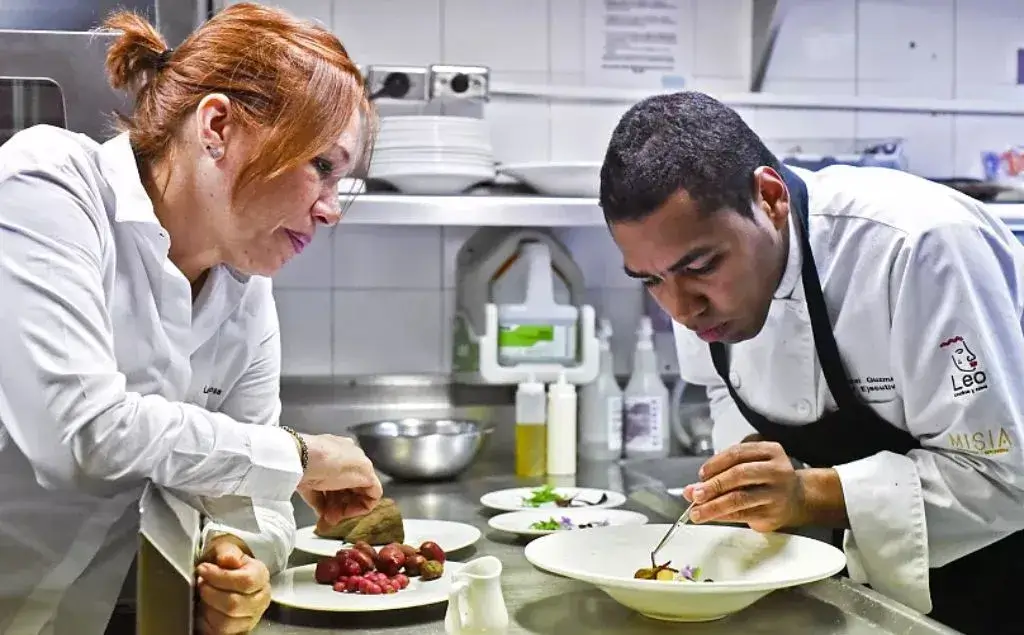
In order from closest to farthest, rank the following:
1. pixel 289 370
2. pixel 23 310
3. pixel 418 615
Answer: pixel 23 310
pixel 418 615
pixel 289 370

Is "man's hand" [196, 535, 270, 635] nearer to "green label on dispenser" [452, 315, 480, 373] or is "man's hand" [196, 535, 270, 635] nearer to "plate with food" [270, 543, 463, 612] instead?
"plate with food" [270, 543, 463, 612]

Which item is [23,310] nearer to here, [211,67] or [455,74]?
[211,67]

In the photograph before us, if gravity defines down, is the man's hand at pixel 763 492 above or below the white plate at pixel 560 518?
above

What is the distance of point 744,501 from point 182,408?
2.58 feet

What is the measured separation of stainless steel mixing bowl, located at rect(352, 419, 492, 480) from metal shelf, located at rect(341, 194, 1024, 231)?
19.2 inches

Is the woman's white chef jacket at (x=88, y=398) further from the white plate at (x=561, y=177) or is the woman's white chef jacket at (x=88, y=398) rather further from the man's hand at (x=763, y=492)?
the white plate at (x=561, y=177)

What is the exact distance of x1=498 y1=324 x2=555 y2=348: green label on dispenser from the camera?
9.40ft

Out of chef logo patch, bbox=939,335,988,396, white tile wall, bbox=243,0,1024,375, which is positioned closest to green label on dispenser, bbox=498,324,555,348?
white tile wall, bbox=243,0,1024,375

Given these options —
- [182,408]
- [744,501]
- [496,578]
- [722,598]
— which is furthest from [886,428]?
[182,408]

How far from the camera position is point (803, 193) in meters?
1.85

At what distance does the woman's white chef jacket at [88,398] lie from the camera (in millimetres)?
1320

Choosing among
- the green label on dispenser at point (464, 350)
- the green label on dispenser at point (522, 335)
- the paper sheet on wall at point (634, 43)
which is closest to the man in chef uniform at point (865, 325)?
the green label on dispenser at point (522, 335)

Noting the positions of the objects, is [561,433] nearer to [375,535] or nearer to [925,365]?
[375,535]

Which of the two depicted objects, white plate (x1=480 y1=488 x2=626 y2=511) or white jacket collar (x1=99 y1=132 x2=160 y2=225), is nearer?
white jacket collar (x1=99 y1=132 x2=160 y2=225)
